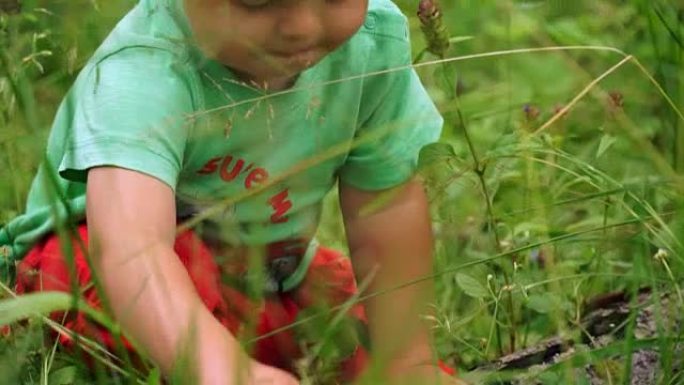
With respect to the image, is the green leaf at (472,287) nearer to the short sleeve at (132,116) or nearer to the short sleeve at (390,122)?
the short sleeve at (390,122)

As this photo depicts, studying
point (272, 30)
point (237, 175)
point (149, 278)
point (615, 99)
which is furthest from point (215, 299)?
point (615, 99)

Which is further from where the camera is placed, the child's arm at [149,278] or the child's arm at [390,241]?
the child's arm at [390,241]

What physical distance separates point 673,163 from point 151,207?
923 mm

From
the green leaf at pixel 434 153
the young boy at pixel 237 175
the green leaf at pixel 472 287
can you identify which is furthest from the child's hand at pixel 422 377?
the green leaf at pixel 434 153

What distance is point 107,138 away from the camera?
1.97 m

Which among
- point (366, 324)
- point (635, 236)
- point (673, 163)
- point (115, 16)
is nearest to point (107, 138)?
point (115, 16)

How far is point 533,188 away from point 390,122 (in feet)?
0.96

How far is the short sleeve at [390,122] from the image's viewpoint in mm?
2244

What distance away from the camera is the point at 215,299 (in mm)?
2154

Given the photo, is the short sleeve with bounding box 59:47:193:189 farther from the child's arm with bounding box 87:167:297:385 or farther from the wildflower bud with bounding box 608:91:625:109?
the wildflower bud with bounding box 608:91:625:109

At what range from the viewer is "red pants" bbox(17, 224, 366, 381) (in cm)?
210

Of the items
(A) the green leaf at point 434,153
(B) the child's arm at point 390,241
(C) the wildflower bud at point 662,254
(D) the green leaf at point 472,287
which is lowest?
(B) the child's arm at point 390,241

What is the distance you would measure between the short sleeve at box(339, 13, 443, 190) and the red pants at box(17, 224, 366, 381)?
7.2 inches

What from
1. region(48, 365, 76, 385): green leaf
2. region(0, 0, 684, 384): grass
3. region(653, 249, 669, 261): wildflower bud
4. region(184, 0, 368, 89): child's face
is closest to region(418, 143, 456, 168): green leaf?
region(0, 0, 684, 384): grass
